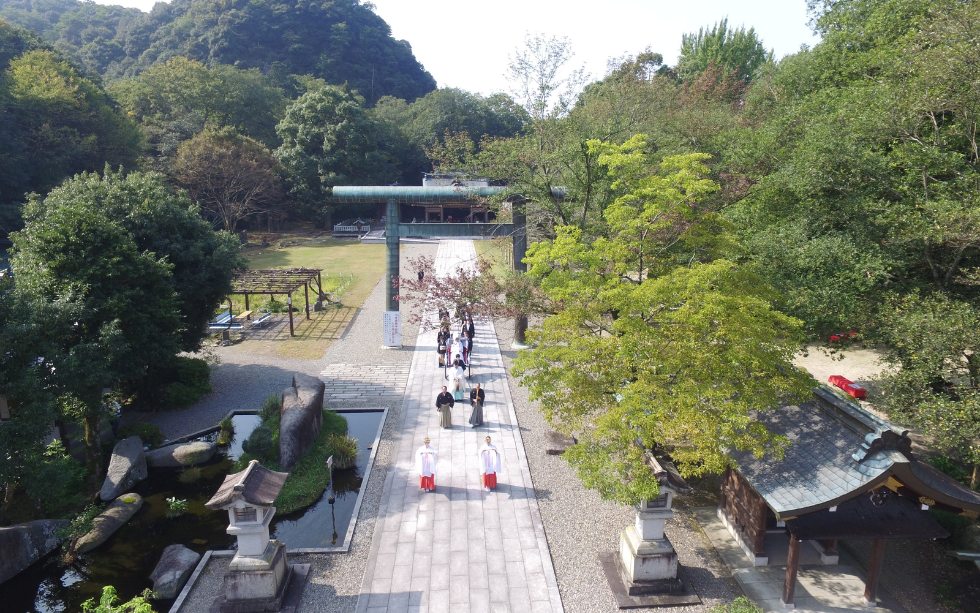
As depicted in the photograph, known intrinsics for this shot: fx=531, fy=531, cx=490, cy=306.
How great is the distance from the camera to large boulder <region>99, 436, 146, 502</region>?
11.7m

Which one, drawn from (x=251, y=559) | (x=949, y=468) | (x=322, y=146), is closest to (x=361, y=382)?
(x=251, y=559)

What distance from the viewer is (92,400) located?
1205 cm

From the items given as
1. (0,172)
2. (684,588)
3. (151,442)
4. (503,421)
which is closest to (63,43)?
(0,172)

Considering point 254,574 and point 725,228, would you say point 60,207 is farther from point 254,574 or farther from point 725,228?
point 725,228

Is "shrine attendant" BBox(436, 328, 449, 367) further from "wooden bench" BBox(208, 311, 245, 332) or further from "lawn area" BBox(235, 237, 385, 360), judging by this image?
"wooden bench" BBox(208, 311, 245, 332)

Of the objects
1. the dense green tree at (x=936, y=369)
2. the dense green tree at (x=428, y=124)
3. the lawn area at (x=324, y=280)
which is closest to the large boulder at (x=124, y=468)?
the lawn area at (x=324, y=280)

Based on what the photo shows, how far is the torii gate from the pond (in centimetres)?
806

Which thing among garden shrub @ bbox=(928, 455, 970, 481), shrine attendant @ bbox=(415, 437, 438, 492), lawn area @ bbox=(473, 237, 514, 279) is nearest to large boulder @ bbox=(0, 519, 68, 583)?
shrine attendant @ bbox=(415, 437, 438, 492)

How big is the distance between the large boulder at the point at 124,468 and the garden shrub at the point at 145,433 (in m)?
0.89

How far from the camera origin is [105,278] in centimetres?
1280

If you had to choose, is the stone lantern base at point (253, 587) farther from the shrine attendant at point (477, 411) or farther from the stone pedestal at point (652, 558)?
the shrine attendant at point (477, 411)

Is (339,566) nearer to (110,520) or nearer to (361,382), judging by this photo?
(110,520)

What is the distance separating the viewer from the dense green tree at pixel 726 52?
45562 mm

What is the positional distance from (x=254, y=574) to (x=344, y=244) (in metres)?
40.0
